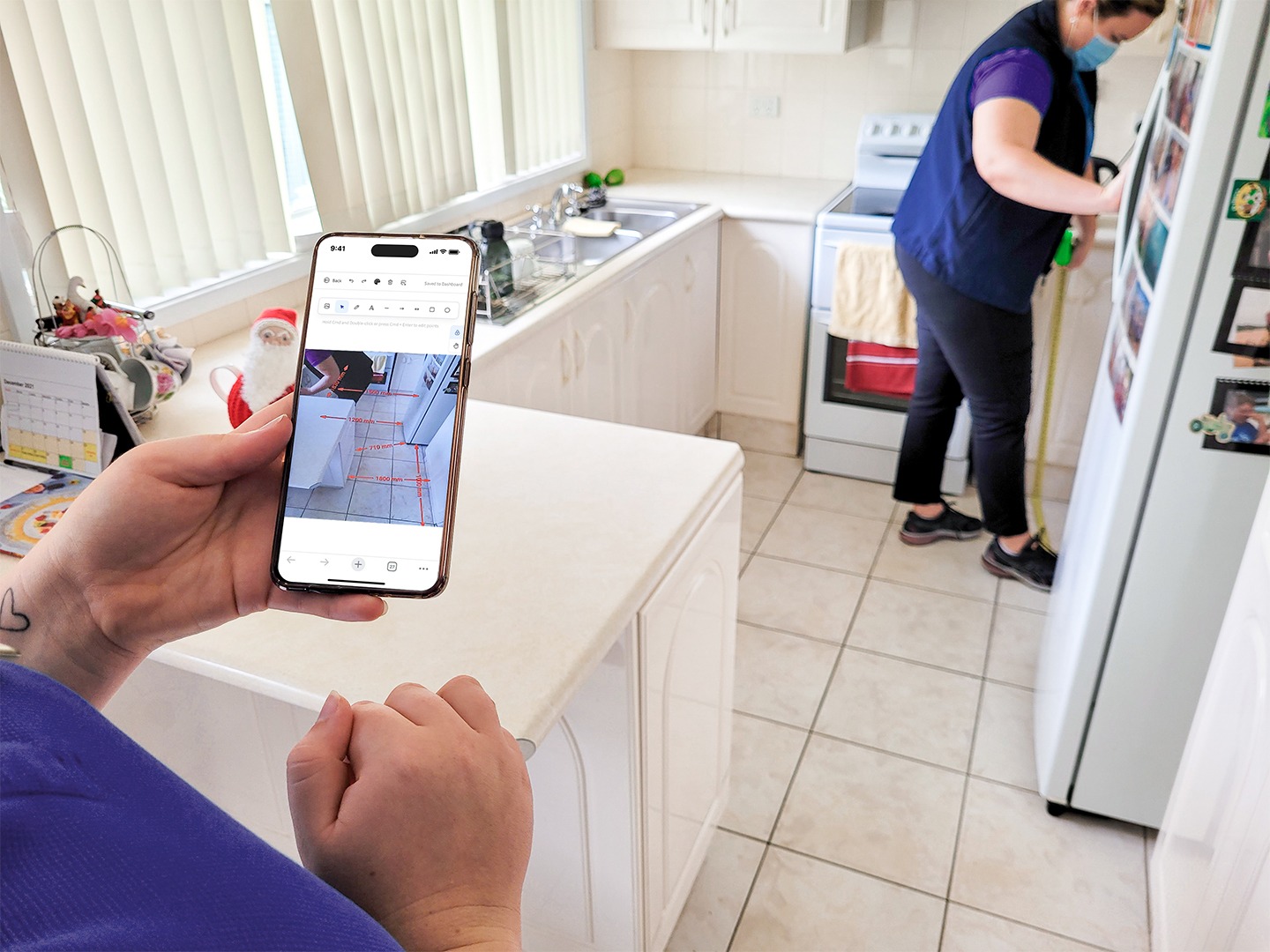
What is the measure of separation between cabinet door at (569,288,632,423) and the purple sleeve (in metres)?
0.98

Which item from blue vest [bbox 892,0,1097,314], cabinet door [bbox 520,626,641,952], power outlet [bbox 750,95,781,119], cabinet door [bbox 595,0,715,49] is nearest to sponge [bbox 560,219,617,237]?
cabinet door [bbox 595,0,715,49]

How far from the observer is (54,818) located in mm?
323

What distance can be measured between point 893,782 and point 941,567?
2.73 ft

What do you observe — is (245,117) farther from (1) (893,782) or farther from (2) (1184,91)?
(1) (893,782)

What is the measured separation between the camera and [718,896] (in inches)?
64.4

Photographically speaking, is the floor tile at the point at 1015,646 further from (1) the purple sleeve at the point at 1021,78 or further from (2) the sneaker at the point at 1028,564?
(1) the purple sleeve at the point at 1021,78

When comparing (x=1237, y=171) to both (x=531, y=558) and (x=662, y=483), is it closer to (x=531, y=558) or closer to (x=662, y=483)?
(x=662, y=483)

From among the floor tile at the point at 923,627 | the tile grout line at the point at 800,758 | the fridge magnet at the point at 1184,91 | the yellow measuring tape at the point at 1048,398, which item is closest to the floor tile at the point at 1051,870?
the tile grout line at the point at 800,758

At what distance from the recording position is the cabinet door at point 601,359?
2.31 meters

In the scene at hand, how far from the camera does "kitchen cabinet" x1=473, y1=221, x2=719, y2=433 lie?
6.82 feet

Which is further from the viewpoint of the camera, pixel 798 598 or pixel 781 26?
pixel 781 26

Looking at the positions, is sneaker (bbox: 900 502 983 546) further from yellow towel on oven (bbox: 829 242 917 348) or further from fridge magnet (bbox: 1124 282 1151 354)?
fridge magnet (bbox: 1124 282 1151 354)

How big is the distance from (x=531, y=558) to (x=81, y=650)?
1.58 ft

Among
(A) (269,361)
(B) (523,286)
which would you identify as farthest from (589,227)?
(A) (269,361)
